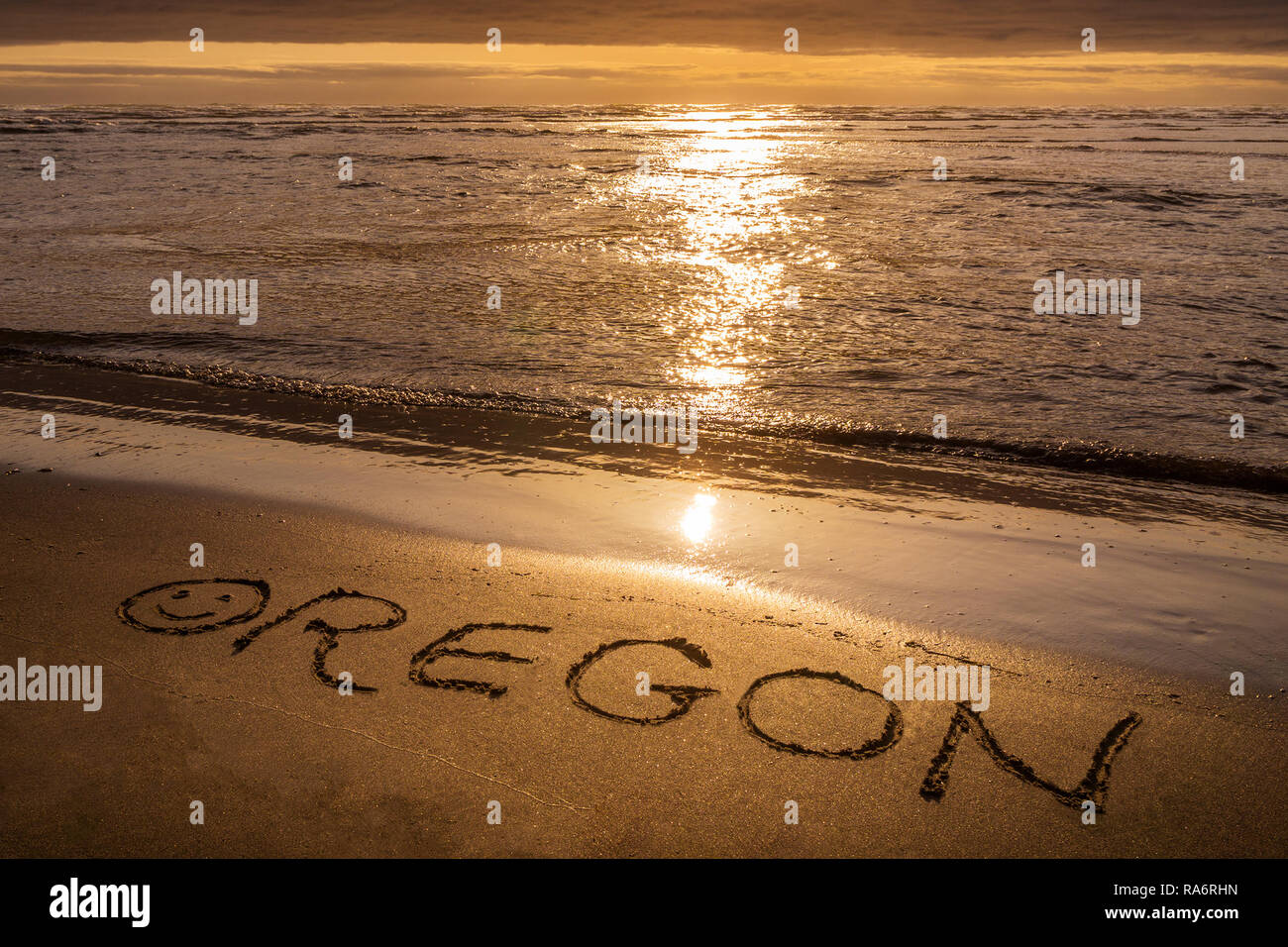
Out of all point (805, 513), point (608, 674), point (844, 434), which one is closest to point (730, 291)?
point (844, 434)

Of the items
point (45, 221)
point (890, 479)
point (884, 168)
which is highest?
point (884, 168)

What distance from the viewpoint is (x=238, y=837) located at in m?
2.30

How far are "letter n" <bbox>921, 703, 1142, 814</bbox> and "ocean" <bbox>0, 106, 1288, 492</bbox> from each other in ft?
9.10

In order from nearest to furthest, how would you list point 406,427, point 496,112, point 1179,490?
point 1179,490, point 406,427, point 496,112

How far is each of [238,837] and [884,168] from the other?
2071 centimetres

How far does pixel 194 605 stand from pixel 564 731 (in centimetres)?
161

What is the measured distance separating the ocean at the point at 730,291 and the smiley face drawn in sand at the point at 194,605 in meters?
2.82

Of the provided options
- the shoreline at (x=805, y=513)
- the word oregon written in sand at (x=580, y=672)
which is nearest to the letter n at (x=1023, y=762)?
the word oregon written in sand at (x=580, y=672)

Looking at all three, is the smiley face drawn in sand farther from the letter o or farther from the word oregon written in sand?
the letter o

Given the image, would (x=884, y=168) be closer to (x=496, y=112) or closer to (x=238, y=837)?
(x=238, y=837)

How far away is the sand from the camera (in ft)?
7.73

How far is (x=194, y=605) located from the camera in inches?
134
